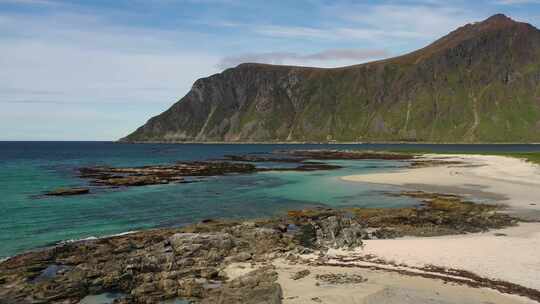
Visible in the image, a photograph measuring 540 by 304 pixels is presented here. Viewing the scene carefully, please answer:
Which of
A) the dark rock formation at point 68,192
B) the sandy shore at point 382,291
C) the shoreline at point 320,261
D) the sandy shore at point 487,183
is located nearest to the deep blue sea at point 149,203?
the dark rock formation at point 68,192

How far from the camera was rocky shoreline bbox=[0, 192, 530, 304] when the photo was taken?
20.2 meters

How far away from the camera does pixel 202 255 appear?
26.0 m

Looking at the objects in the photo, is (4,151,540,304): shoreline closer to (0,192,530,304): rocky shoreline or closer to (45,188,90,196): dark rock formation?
(0,192,530,304): rocky shoreline

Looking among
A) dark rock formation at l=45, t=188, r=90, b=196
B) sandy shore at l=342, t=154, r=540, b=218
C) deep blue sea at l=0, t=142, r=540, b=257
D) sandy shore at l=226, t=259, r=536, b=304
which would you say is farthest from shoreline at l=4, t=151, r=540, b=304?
dark rock formation at l=45, t=188, r=90, b=196

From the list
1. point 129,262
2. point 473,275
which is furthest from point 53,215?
point 473,275

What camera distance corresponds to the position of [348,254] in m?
26.0

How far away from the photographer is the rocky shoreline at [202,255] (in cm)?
2025

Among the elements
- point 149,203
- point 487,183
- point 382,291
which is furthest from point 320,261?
point 487,183

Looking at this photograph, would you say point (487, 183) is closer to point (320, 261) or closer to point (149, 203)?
point (149, 203)

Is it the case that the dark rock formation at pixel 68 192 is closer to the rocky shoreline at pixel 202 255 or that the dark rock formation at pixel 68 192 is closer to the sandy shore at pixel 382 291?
the rocky shoreline at pixel 202 255

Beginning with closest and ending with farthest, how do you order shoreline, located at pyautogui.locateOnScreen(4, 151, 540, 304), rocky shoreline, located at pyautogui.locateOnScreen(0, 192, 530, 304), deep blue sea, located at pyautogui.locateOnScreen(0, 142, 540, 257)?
shoreline, located at pyautogui.locateOnScreen(4, 151, 540, 304) < rocky shoreline, located at pyautogui.locateOnScreen(0, 192, 530, 304) < deep blue sea, located at pyautogui.locateOnScreen(0, 142, 540, 257)

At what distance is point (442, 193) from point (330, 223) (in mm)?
25334

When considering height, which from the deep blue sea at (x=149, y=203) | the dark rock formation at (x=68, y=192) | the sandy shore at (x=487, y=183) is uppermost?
the dark rock formation at (x=68, y=192)

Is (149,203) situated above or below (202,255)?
below
